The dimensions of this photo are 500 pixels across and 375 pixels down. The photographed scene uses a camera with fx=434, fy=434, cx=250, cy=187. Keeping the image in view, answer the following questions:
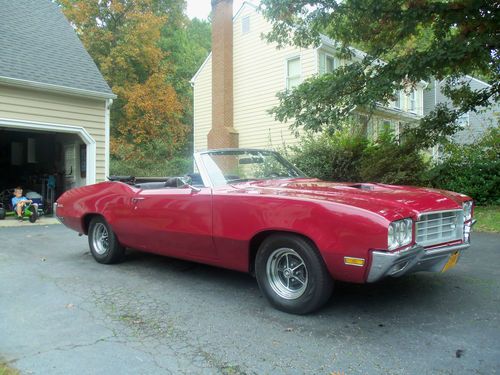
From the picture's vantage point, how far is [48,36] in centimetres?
1302

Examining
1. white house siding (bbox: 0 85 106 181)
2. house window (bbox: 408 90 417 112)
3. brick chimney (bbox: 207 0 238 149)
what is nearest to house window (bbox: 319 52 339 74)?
brick chimney (bbox: 207 0 238 149)

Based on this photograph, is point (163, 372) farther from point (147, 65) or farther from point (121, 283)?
point (147, 65)

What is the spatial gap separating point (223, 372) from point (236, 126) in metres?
16.4

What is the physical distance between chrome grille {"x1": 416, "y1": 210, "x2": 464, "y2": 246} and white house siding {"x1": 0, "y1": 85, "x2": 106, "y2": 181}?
1018cm

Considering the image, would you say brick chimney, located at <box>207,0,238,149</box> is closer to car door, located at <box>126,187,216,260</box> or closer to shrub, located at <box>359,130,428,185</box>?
shrub, located at <box>359,130,428,185</box>

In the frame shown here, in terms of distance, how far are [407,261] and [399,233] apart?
22cm

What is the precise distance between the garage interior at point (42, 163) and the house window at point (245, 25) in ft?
29.7

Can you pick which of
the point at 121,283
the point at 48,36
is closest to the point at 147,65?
the point at 48,36

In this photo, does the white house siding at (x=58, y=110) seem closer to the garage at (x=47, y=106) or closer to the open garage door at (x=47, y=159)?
the garage at (x=47, y=106)

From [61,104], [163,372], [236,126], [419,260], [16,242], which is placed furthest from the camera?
[236,126]

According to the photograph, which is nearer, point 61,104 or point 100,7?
point 61,104

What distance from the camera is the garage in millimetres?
10750

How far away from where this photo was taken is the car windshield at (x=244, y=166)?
468 centimetres

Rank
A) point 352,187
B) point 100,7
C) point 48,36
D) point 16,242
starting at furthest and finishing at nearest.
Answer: point 100,7, point 48,36, point 16,242, point 352,187
